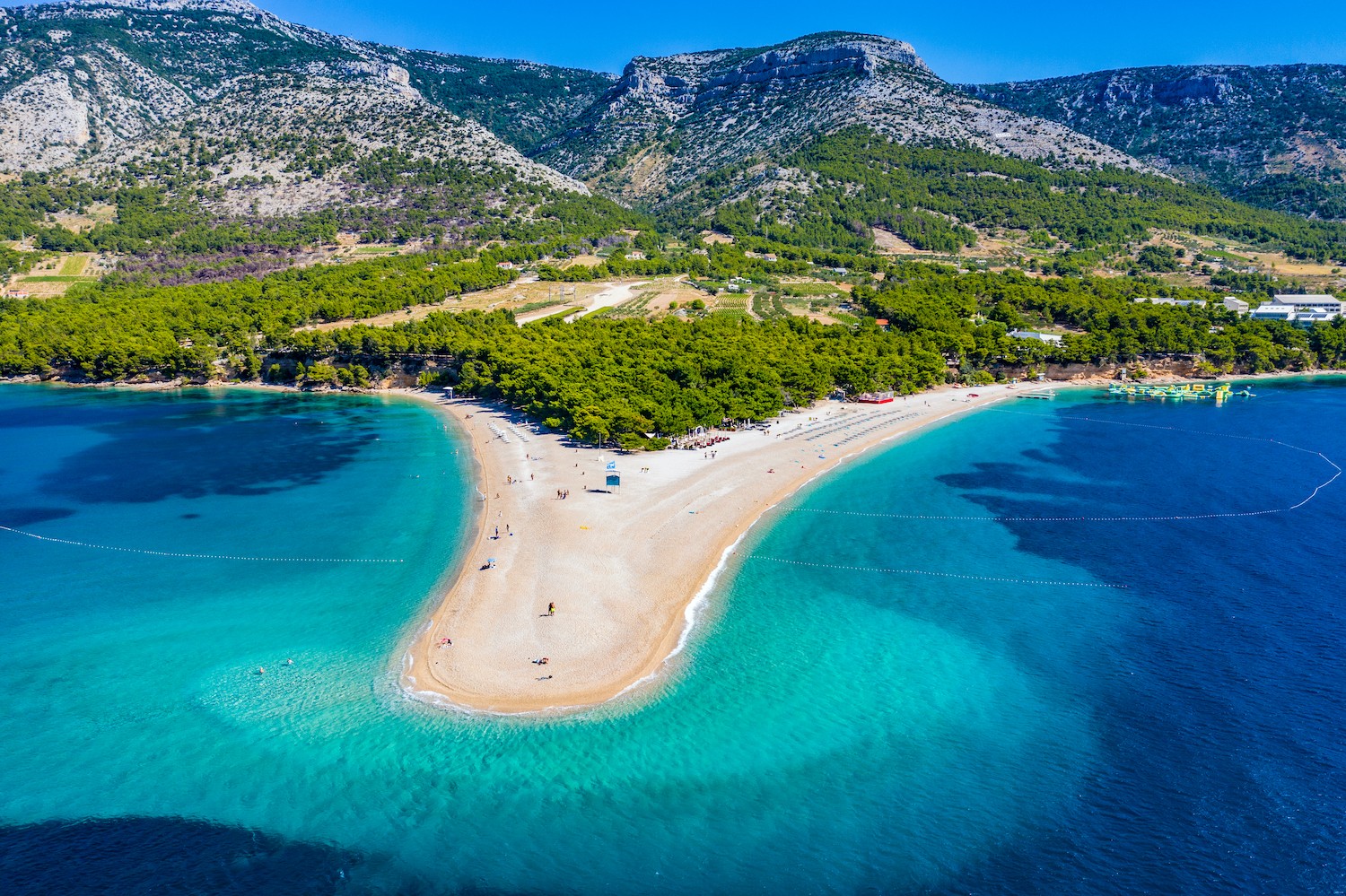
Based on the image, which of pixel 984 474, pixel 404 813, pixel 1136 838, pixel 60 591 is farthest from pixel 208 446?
pixel 1136 838

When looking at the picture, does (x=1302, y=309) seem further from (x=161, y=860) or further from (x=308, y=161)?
(x=308, y=161)

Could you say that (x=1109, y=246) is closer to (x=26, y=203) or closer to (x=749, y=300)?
(x=749, y=300)

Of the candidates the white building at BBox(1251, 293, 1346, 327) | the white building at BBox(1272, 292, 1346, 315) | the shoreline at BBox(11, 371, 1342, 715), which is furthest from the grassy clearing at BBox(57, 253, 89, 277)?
the white building at BBox(1272, 292, 1346, 315)

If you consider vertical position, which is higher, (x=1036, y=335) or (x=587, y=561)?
(x=1036, y=335)

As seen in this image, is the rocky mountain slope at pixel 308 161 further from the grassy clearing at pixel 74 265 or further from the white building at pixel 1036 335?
the white building at pixel 1036 335

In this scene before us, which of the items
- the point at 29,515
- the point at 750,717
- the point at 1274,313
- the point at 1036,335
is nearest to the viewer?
the point at 750,717

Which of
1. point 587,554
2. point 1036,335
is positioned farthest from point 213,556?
point 1036,335

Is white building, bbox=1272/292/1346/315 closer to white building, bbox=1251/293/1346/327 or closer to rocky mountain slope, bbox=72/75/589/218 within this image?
white building, bbox=1251/293/1346/327
